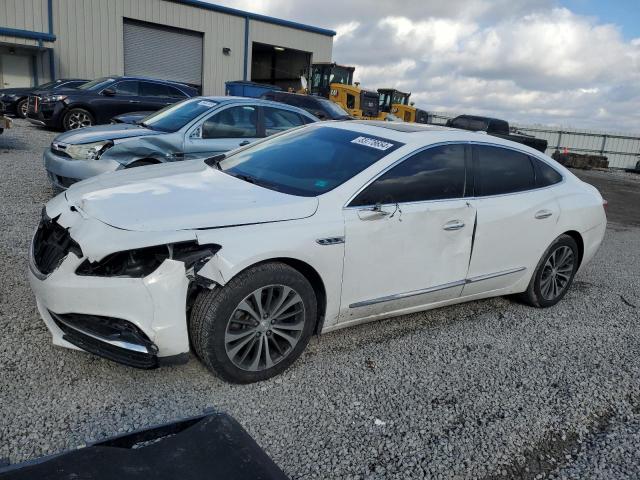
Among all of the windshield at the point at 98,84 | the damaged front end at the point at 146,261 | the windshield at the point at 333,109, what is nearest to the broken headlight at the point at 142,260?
the damaged front end at the point at 146,261

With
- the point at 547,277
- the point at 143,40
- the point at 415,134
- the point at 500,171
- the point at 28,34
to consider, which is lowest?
the point at 547,277

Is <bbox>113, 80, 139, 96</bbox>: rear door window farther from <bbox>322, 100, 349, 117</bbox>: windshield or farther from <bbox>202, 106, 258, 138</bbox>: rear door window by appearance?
<bbox>202, 106, 258, 138</bbox>: rear door window

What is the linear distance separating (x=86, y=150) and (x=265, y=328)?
4.34m

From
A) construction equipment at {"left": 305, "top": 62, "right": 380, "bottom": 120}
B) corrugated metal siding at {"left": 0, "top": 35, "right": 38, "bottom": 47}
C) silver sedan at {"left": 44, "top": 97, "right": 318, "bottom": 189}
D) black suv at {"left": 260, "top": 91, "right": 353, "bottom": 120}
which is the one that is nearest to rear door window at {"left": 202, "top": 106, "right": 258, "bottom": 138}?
silver sedan at {"left": 44, "top": 97, "right": 318, "bottom": 189}

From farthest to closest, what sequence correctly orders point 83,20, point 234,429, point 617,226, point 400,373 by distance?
point 83,20
point 617,226
point 400,373
point 234,429

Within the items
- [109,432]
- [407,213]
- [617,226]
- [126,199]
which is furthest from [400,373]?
[617,226]

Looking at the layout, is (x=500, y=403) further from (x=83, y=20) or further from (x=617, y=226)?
(x=83, y=20)

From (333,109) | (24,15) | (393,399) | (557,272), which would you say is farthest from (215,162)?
(24,15)

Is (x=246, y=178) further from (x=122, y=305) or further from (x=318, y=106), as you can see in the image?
(x=318, y=106)

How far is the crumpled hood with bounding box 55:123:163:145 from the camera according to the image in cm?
642

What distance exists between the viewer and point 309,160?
3.86 m

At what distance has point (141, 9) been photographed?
24.3 meters

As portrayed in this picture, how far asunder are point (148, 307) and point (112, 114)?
11.5 metres

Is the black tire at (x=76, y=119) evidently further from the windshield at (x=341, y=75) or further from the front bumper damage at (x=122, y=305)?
the windshield at (x=341, y=75)
